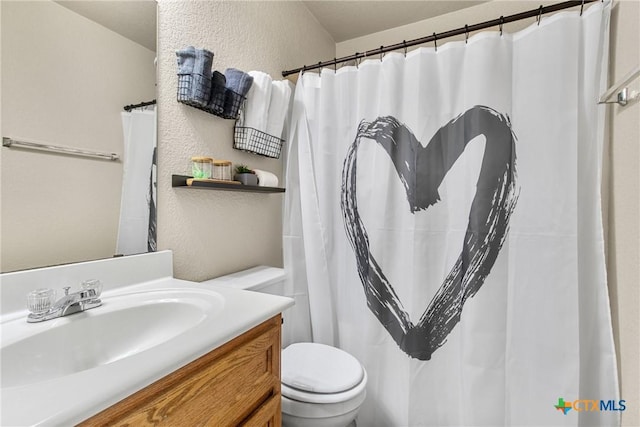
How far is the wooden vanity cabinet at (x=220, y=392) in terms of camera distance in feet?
1.72

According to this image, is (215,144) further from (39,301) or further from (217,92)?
(39,301)

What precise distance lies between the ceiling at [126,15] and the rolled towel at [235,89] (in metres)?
0.30

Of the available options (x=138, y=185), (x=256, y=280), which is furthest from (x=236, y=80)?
(x=256, y=280)

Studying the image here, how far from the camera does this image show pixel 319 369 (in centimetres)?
127

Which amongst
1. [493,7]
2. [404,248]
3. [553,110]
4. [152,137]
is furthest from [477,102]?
[152,137]

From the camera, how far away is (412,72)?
140 cm

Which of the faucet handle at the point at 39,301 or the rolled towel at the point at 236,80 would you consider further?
the rolled towel at the point at 236,80

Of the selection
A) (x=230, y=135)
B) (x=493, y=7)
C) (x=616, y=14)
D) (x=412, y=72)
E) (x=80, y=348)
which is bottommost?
(x=80, y=348)

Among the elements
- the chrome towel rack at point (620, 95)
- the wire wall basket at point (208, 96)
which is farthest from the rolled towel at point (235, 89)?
the chrome towel rack at point (620, 95)

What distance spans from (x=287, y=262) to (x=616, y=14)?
178 centimetres

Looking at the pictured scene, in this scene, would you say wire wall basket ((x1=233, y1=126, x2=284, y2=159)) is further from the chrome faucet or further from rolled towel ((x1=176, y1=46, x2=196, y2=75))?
the chrome faucet

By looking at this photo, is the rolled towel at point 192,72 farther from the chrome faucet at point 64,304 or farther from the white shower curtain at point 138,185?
the chrome faucet at point 64,304

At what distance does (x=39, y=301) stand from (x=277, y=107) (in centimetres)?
120

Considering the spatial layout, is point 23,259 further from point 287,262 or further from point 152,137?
point 287,262
